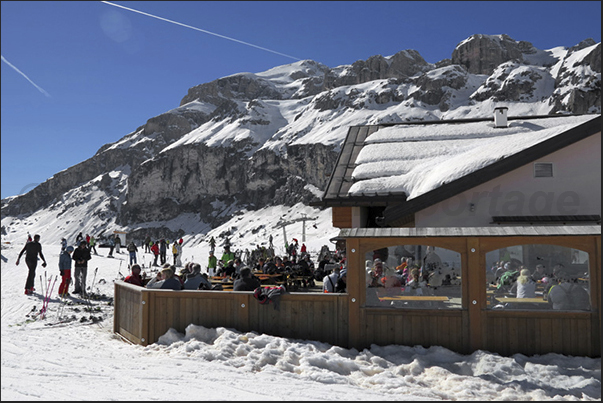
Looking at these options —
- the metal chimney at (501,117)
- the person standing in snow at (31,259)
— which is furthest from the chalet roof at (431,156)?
the person standing in snow at (31,259)

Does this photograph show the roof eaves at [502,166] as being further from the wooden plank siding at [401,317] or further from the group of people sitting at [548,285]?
the group of people sitting at [548,285]

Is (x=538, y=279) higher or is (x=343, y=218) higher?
(x=343, y=218)

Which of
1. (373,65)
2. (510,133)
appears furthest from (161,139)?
(510,133)

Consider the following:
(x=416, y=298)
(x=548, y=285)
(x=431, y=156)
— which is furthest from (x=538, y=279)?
(x=431, y=156)

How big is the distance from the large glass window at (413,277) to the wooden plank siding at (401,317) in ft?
0.31

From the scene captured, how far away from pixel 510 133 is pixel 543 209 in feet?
19.3

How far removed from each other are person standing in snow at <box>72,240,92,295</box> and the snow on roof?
7873mm

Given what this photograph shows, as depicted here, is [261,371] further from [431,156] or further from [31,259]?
[431,156]

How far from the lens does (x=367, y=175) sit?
47.0ft

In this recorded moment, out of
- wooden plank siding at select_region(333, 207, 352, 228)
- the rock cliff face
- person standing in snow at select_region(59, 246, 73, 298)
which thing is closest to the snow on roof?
wooden plank siding at select_region(333, 207, 352, 228)

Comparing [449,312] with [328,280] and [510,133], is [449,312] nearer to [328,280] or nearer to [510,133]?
[328,280]

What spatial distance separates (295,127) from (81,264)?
118 metres

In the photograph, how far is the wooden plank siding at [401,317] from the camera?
7.18 metres

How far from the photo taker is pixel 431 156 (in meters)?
15.3
